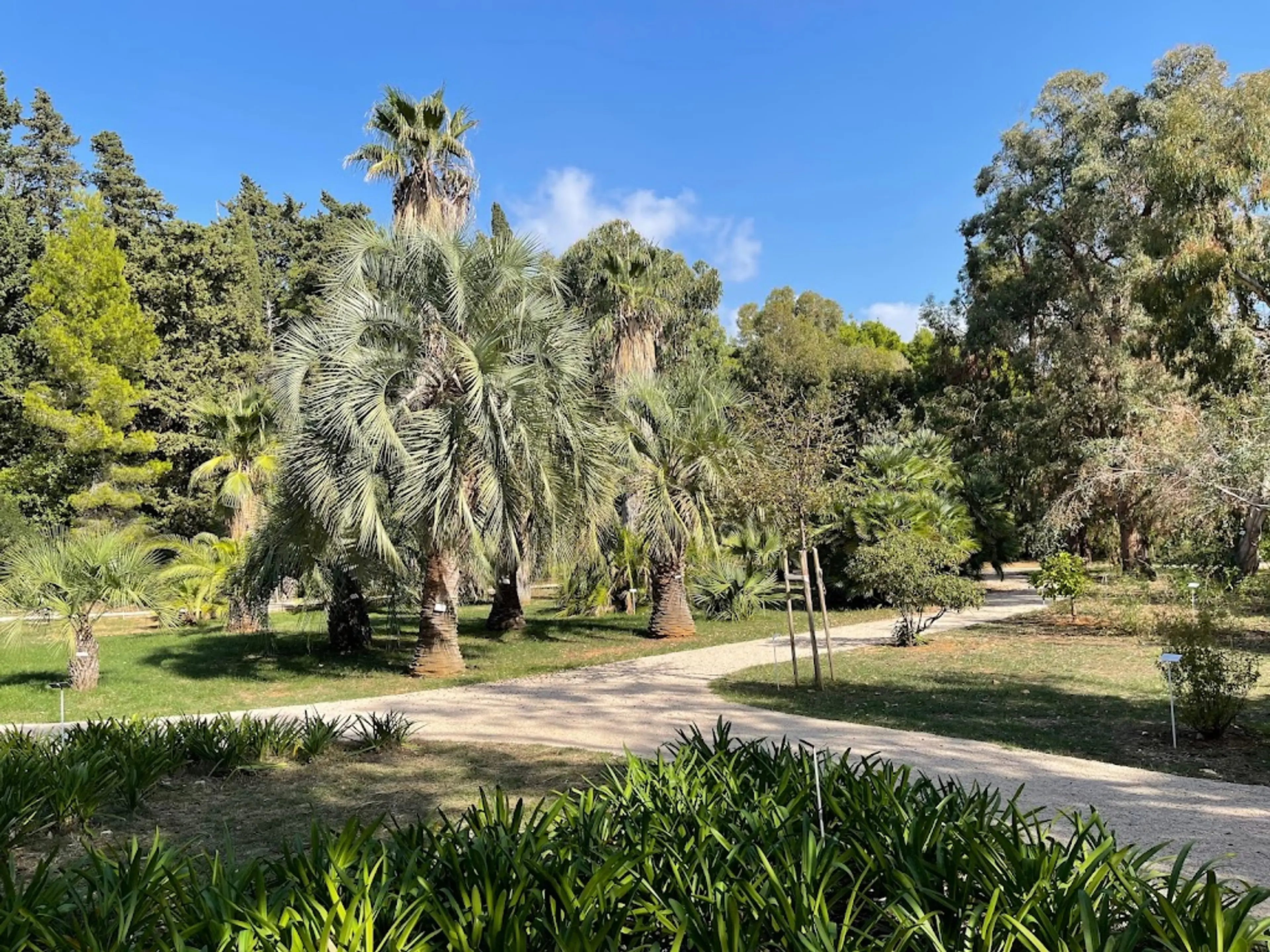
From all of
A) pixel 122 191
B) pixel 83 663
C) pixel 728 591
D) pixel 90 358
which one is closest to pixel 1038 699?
pixel 728 591

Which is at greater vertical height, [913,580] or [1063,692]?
[913,580]

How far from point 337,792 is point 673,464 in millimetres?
Result: 10672

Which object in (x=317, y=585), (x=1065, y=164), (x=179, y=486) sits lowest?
(x=317, y=585)

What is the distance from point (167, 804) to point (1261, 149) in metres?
15.5

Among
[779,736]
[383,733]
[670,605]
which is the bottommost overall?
[779,736]

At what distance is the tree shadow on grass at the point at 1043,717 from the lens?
22.6 feet

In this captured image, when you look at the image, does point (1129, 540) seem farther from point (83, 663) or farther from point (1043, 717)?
point (83, 663)

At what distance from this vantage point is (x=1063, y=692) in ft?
32.7

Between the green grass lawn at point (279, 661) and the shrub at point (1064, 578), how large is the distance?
14.3ft

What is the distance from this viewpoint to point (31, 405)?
90.8 feet

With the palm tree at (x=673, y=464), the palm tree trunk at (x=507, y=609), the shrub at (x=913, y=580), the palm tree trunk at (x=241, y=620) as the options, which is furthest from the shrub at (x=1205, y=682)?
the palm tree trunk at (x=241, y=620)

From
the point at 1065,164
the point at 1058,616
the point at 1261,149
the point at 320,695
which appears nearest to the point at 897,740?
the point at 320,695

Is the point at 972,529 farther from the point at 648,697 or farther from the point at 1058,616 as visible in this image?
the point at 648,697

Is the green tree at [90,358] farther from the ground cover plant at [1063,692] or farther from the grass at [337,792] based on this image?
the grass at [337,792]
